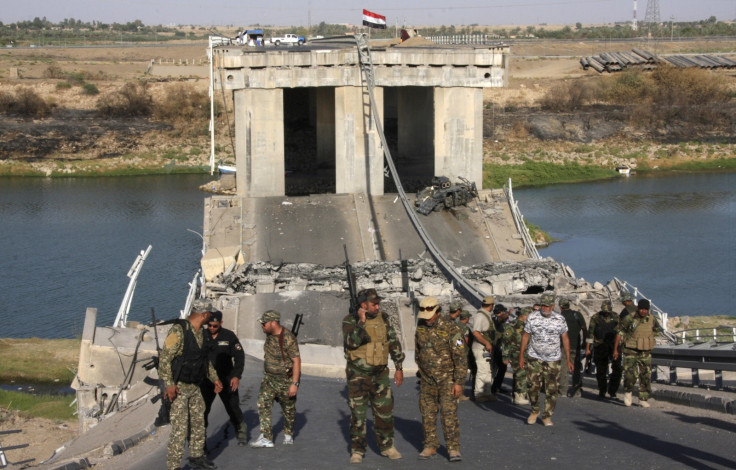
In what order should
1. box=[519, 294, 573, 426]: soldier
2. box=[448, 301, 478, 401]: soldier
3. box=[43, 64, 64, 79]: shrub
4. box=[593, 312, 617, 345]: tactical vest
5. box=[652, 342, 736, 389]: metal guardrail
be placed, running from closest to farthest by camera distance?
box=[519, 294, 573, 426]: soldier → box=[652, 342, 736, 389]: metal guardrail → box=[448, 301, 478, 401]: soldier → box=[593, 312, 617, 345]: tactical vest → box=[43, 64, 64, 79]: shrub

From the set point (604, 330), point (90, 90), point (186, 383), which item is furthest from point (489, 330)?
point (90, 90)

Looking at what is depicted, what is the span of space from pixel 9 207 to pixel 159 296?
2117 cm

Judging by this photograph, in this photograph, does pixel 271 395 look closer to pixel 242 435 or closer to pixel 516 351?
pixel 242 435

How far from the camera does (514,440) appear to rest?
1023cm

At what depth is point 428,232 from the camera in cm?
2345

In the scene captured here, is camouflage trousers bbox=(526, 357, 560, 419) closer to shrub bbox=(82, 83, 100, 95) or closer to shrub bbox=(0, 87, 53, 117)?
shrub bbox=(0, 87, 53, 117)

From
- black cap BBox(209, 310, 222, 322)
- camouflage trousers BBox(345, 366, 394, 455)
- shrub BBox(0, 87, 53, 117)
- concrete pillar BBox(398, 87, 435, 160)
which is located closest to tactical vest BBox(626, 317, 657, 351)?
camouflage trousers BBox(345, 366, 394, 455)

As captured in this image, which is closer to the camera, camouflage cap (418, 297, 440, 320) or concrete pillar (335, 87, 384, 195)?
camouflage cap (418, 297, 440, 320)

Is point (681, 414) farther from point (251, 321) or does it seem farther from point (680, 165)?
point (680, 165)

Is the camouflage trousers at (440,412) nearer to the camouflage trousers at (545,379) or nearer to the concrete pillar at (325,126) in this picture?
the camouflage trousers at (545,379)

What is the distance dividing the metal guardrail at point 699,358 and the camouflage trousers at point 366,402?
4.14 meters

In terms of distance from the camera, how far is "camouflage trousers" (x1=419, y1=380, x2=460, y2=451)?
9.25m

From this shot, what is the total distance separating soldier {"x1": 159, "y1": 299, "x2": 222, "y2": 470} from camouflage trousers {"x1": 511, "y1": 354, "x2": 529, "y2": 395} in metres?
3.90

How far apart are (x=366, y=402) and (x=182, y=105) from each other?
211ft
